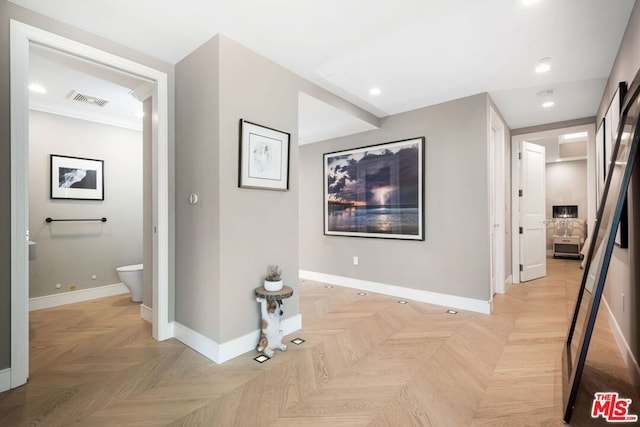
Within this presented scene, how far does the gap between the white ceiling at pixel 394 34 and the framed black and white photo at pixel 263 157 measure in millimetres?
654

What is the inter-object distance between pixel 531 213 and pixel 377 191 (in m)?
2.62

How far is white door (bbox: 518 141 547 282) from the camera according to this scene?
4.66 meters

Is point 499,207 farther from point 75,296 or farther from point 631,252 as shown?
point 75,296

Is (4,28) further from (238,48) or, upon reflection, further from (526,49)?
(526,49)

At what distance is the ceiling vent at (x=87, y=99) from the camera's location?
3283mm

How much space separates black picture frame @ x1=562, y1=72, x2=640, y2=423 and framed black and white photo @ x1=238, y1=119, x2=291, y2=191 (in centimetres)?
217

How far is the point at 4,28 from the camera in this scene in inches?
73.4

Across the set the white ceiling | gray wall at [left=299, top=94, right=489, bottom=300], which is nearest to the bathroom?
the white ceiling

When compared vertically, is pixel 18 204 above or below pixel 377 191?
below

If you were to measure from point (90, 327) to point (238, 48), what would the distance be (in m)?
2.89

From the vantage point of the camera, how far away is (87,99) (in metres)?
3.42

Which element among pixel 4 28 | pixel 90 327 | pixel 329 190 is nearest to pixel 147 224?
pixel 90 327
